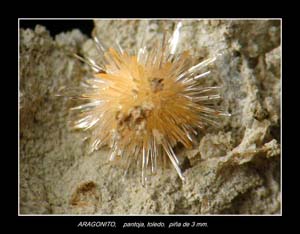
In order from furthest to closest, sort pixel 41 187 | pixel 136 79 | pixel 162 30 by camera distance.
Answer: pixel 162 30, pixel 41 187, pixel 136 79

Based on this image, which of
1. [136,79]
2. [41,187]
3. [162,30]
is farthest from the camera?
[162,30]

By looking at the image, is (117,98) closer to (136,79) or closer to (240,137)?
(136,79)

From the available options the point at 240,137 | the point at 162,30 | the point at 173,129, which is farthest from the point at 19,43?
the point at 240,137

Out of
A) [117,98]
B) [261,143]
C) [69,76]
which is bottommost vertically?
[261,143]

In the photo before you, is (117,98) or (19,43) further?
(19,43)

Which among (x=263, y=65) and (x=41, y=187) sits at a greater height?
(x=263, y=65)

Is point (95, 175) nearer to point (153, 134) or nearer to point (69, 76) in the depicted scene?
point (153, 134)

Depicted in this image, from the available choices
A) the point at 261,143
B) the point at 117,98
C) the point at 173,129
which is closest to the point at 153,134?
the point at 173,129
